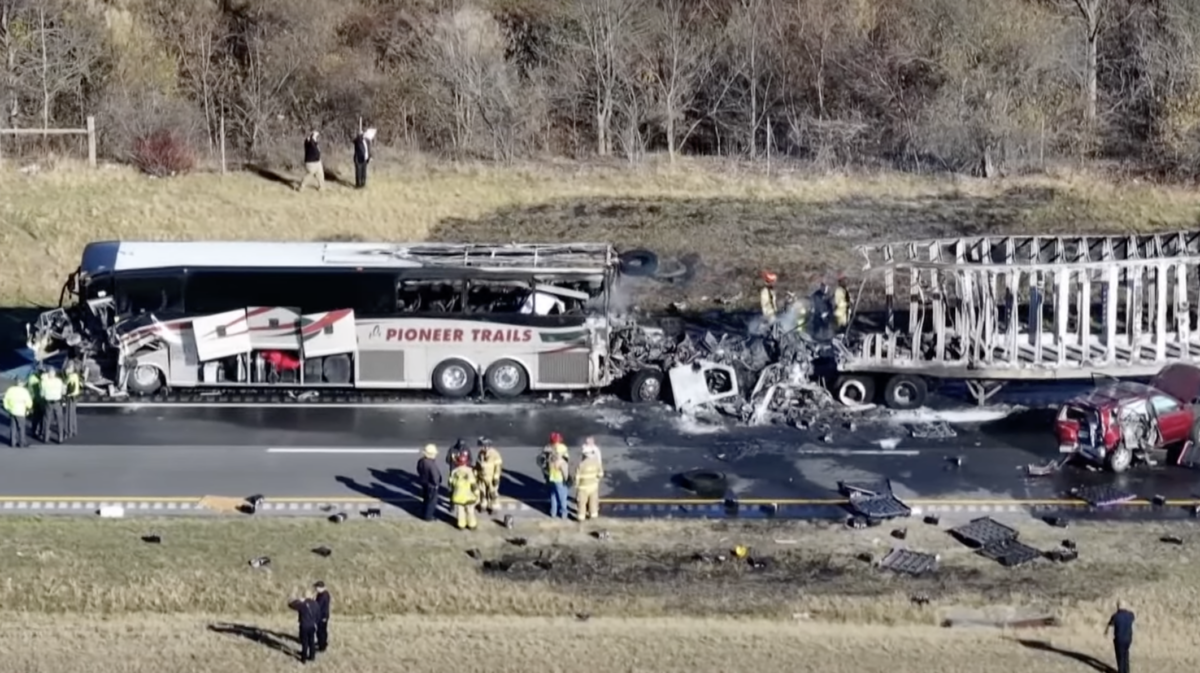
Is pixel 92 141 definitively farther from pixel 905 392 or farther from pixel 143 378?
pixel 905 392

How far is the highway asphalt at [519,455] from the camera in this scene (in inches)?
1104

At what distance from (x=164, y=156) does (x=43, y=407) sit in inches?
749

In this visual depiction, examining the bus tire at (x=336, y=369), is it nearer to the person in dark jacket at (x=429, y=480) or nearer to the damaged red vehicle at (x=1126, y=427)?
the person in dark jacket at (x=429, y=480)

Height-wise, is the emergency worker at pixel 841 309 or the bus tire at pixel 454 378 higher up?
the emergency worker at pixel 841 309

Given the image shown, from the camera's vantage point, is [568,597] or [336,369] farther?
[336,369]

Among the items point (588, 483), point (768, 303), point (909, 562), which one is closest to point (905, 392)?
point (768, 303)

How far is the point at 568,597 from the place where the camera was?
23891 mm

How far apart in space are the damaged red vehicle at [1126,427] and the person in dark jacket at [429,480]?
9892mm

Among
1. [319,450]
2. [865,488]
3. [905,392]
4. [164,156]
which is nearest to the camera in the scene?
[865,488]

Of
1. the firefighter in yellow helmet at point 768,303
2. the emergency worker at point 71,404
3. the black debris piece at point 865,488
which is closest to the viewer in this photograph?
the black debris piece at point 865,488

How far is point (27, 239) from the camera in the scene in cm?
4347

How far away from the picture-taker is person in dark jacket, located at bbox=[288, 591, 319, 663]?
21609 mm

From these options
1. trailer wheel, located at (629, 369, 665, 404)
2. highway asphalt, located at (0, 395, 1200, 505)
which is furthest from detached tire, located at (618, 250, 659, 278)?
highway asphalt, located at (0, 395, 1200, 505)

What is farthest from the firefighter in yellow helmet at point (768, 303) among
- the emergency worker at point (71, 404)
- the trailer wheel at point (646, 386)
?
the emergency worker at point (71, 404)
